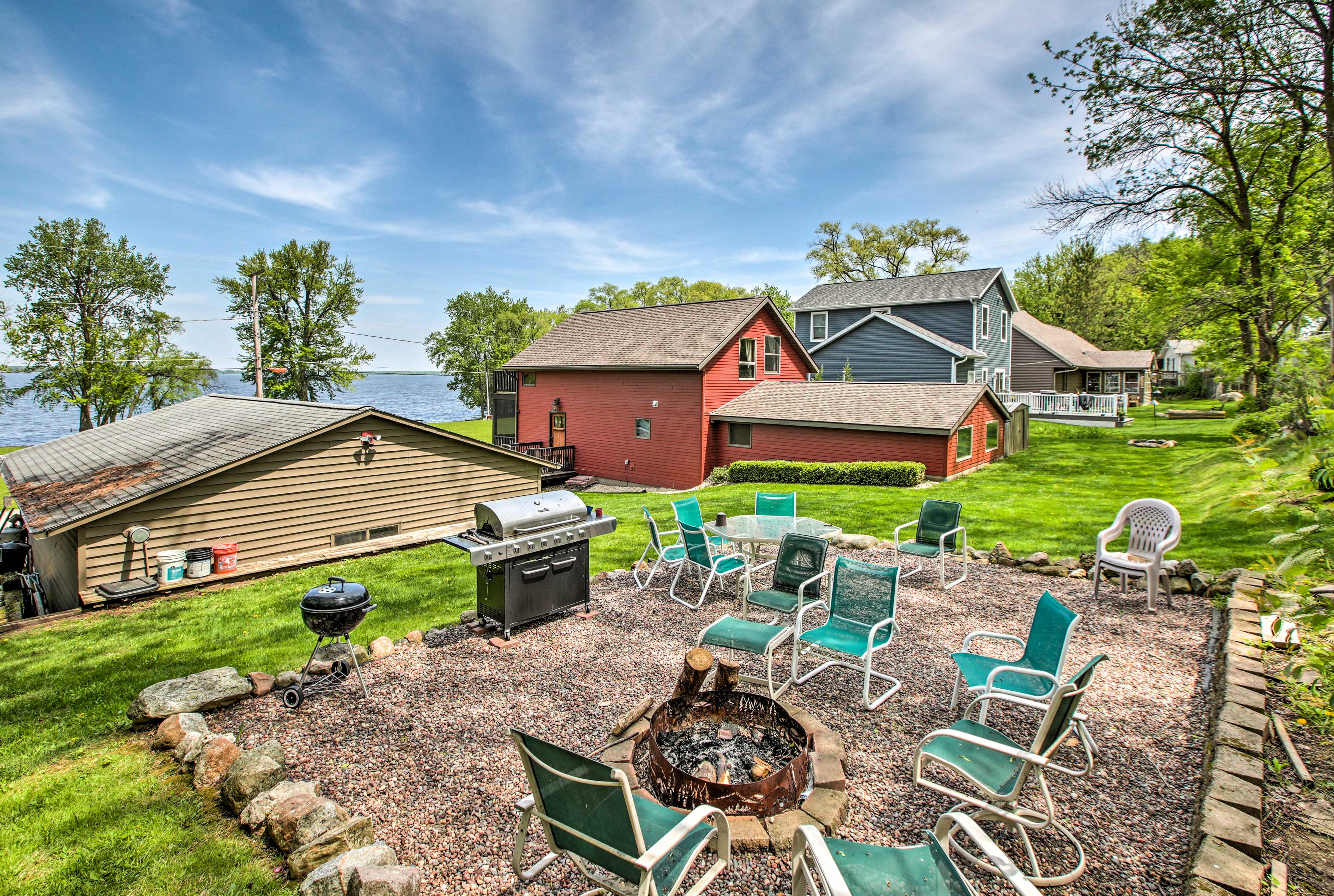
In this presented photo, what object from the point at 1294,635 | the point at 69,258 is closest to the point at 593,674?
the point at 1294,635

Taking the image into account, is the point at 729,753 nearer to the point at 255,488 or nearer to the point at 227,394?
the point at 255,488

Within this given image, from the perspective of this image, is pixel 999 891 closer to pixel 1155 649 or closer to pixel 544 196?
pixel 1155 649

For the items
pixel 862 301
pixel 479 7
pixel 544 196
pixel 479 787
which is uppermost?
pixel 544 196

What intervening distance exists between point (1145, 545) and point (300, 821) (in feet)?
28.7

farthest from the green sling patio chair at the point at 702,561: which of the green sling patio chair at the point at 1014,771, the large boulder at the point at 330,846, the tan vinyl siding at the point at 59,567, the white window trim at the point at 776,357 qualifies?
the white window trim at the point at 776,357

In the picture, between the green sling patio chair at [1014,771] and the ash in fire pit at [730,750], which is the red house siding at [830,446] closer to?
the green sling patio chair at [1014,771]

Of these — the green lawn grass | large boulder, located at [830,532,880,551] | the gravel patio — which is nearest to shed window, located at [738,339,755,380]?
the green lawn grass

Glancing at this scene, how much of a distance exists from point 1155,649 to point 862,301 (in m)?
26.9

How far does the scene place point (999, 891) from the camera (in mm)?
2785

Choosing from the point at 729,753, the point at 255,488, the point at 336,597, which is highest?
the point at 255,488

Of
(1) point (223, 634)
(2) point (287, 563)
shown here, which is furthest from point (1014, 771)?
(2) point (287, 563)

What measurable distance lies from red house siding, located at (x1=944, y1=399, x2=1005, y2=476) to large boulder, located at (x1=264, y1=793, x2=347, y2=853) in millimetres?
16450

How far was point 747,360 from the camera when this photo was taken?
21.4 metres

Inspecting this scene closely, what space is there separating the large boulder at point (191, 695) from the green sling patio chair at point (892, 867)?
471cm
